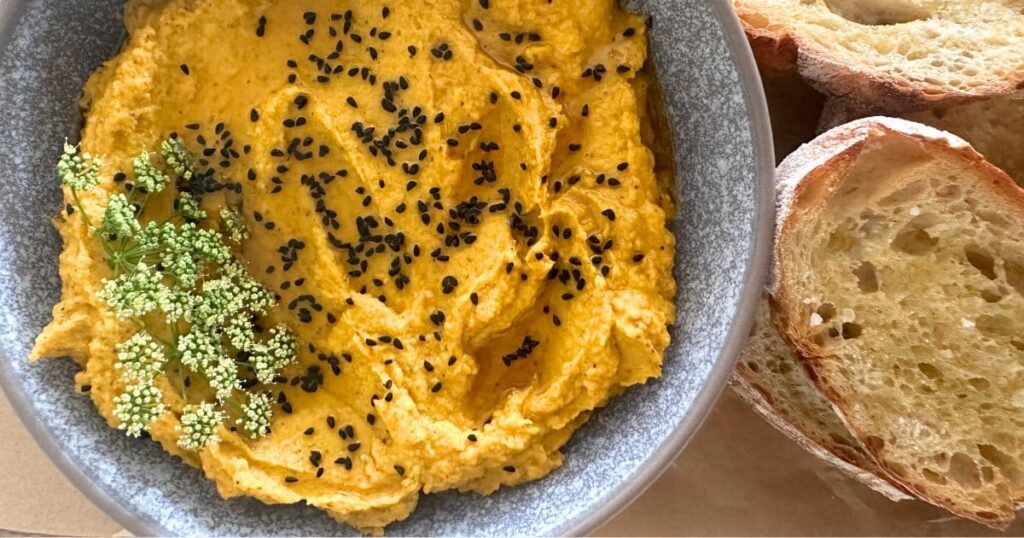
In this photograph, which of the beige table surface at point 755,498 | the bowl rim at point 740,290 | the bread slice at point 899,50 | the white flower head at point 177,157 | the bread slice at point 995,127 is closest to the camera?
the bowl rim at point 740,290

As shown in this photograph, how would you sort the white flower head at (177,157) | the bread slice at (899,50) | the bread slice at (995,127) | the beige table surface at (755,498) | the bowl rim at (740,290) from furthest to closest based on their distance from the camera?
the beige table surface at (755,498) < the bread slice at (995,127) < the bread slice at (899,50) < the white flower head at (177,157) < the bowl rim at (740,290)

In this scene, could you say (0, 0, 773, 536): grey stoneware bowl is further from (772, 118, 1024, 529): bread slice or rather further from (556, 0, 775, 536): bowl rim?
(772, 118, 1024, 529): bread slice

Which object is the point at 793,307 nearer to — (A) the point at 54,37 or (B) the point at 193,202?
(B) the point at 193,202

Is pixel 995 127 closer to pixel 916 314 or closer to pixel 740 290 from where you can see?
pixel 916 314

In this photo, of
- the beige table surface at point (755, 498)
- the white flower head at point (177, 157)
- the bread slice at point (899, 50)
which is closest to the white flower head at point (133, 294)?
the white flower head at point (177, 157)

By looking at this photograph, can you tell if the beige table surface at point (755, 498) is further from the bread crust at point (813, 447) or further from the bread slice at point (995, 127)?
the bread slice at point (995, 127)

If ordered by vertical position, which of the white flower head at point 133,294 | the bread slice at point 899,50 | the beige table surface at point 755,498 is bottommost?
the beige table surface at point 755,498
